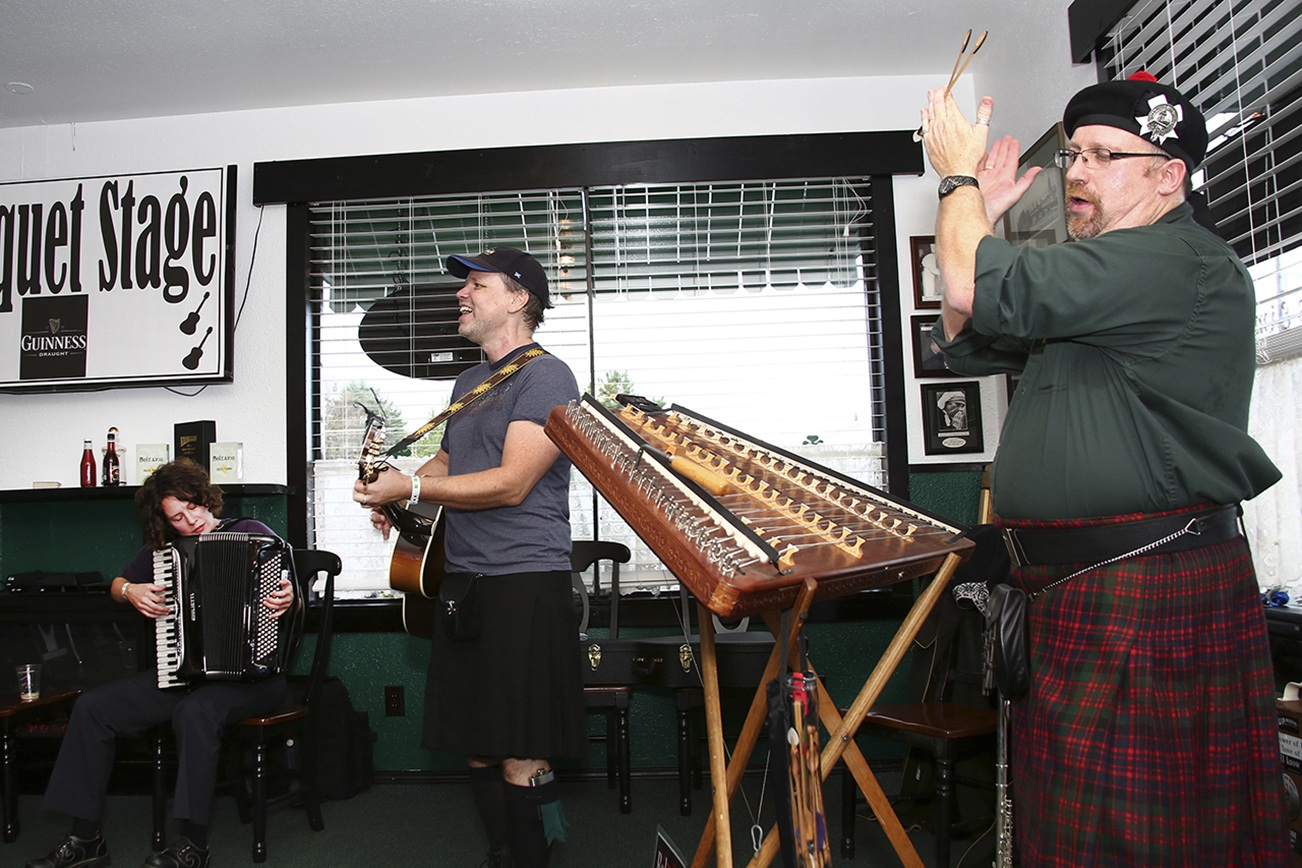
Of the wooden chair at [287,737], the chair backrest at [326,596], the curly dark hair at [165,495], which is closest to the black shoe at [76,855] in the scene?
the wooden chair at [287,737]

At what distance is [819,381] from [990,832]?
188cm

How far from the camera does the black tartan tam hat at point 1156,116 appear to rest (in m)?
1.50

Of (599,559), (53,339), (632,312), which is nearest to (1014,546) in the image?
(599,559)

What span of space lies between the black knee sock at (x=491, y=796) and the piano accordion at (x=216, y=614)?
48.3 inches

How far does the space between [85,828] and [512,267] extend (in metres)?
2.27

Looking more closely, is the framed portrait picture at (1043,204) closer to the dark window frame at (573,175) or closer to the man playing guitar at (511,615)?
the dark window frame at (573,175)

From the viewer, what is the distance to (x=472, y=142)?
4070 mm

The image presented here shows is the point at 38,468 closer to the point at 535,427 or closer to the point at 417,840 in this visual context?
the point at 417,840

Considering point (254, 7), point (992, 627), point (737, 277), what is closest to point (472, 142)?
point (254, 7)

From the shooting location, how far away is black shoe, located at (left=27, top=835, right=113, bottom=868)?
2814mm

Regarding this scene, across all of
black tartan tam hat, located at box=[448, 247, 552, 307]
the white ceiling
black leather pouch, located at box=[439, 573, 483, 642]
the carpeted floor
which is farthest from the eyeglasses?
the white ceiling

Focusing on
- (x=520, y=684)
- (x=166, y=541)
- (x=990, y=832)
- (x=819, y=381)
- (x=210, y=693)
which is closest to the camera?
(x=520, y=684)

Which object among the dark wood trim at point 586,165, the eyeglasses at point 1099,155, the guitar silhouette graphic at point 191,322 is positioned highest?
the dark wood trim at point 586,165

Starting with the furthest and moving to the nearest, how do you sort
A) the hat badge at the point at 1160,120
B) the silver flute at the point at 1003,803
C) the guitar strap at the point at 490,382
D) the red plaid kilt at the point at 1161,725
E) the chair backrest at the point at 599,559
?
the chair backrest at the point at 599,559 → the guitar strap at the point at 490,382 → the silver flute at the point at 1003,803 → the hat badge at the point at 1160,120 → the red plaid kilt at the point at 1161,725
